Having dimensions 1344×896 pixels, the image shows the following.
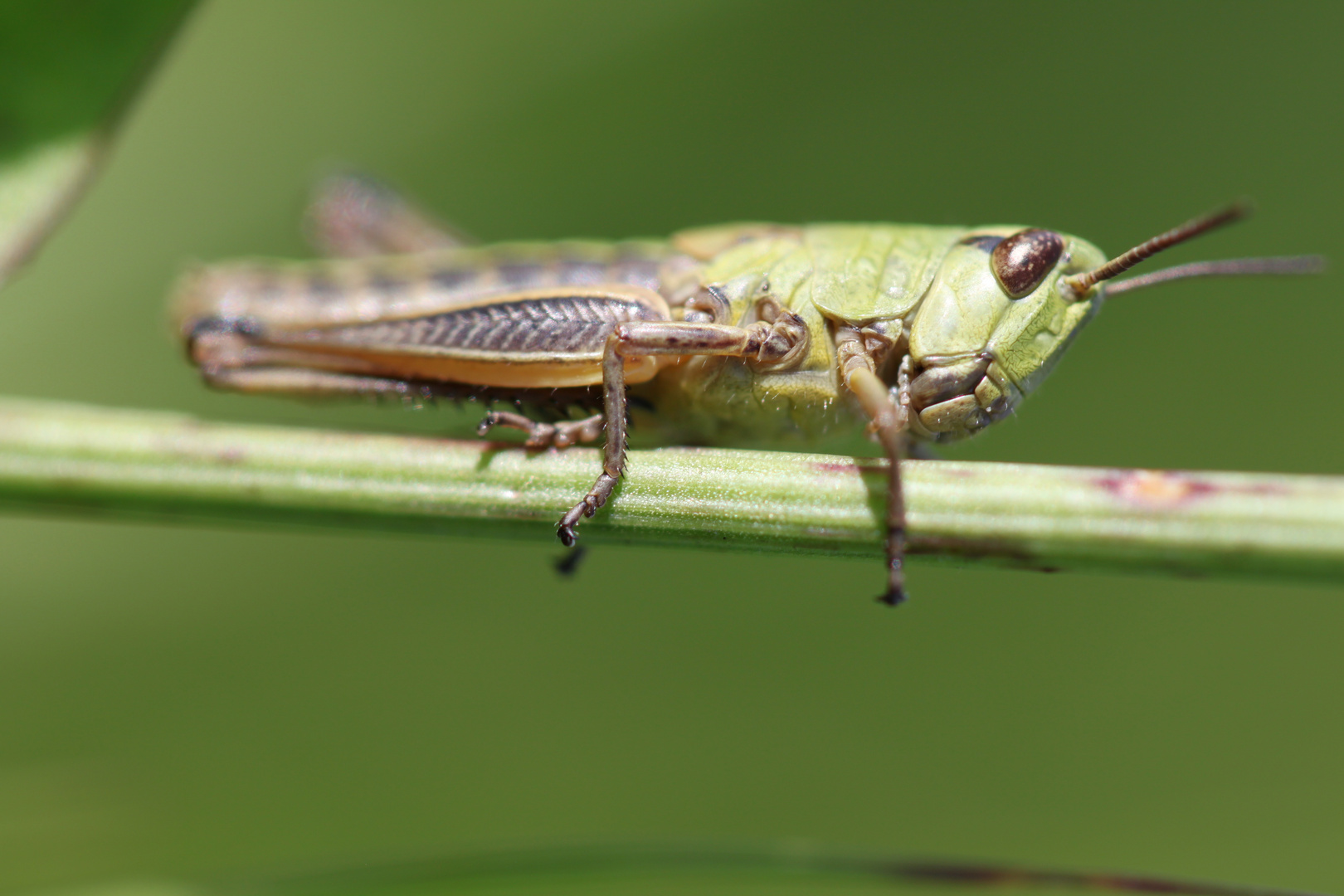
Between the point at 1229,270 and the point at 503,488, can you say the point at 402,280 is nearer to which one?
the point at 503,488

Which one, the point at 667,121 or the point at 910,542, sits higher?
the point at 667,121

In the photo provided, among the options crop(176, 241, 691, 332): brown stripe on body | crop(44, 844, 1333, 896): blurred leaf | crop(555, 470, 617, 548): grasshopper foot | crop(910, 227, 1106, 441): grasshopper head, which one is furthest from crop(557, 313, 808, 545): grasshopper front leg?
crop(44, 844, 1333, 896): blurred leaf

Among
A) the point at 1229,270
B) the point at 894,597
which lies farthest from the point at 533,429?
the point at 1229,270

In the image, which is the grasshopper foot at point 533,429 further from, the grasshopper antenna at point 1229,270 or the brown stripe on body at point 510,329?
the grasshopper antenna at point 1229,270

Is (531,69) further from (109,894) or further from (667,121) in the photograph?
(109,894)

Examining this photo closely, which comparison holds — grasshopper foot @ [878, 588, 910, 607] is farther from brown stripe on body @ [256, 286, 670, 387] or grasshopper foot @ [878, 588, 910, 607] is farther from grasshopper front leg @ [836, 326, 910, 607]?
brown stripe on body @ [256, 286, 670, 387]

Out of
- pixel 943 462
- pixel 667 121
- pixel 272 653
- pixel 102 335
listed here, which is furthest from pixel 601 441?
pixel 102 335

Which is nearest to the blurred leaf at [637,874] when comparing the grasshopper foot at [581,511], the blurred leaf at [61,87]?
the grasshopper foot at [581,511]

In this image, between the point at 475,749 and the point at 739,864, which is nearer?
the point at 739,864
